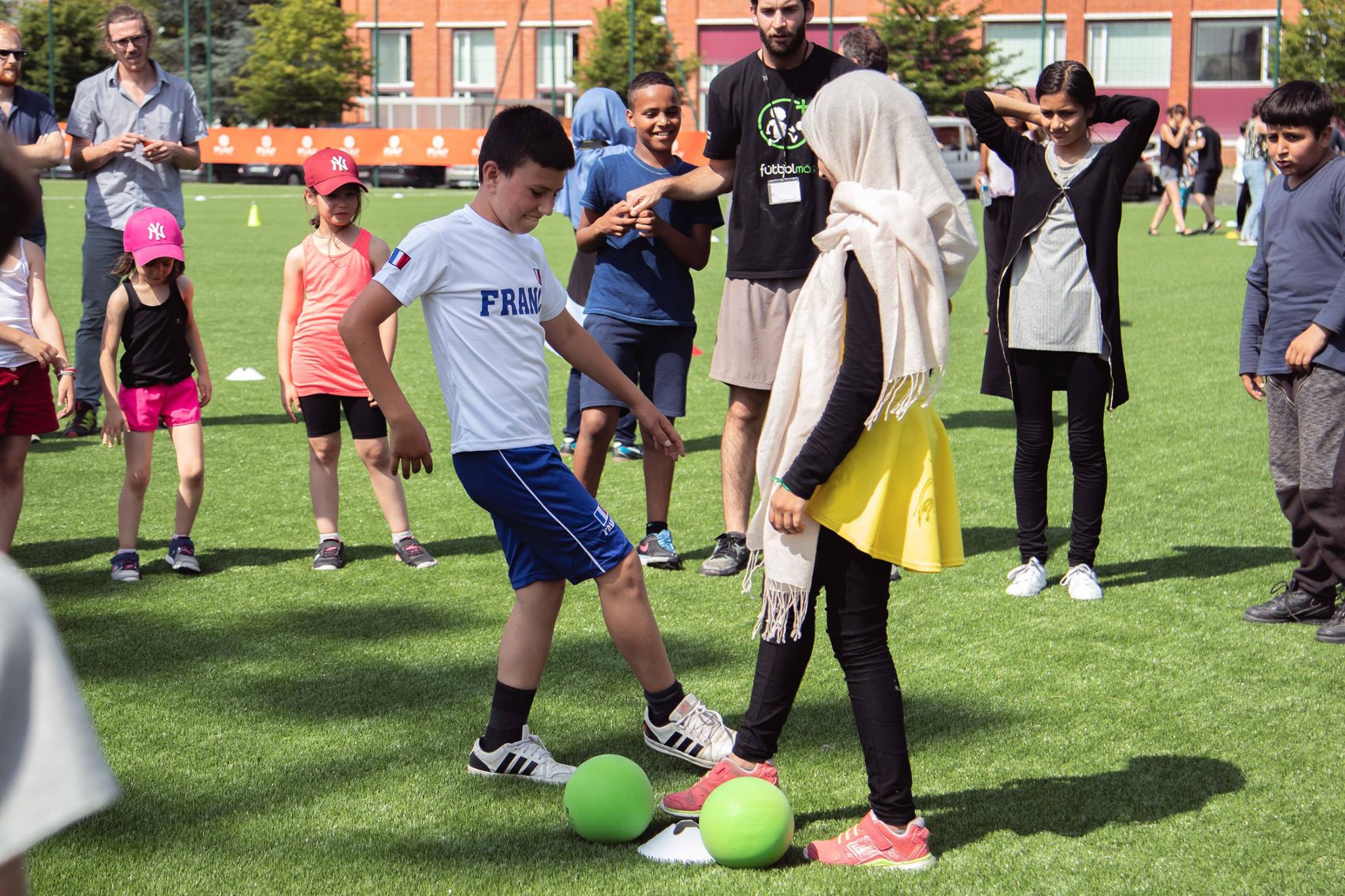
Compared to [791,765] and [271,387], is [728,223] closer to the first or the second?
[791,765]

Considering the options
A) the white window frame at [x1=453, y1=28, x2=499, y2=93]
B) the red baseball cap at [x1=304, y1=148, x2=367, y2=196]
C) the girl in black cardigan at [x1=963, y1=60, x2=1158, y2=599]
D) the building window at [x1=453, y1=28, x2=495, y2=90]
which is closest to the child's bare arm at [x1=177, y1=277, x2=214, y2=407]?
the red baseball cap at [x1=304, y1=148, x2=367, y2=196]

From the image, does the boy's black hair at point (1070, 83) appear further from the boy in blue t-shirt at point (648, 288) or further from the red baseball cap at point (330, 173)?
the red baseball cap at point (330, 173)

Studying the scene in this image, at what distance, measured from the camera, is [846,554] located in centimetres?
339

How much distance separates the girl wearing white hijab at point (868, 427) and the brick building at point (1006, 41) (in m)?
48.0

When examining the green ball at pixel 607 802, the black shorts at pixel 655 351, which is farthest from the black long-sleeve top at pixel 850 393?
the black shorts at pixel 655 351

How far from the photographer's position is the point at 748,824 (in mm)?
3355

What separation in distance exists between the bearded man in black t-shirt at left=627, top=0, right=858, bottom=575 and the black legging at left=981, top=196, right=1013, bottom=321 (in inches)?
33.4

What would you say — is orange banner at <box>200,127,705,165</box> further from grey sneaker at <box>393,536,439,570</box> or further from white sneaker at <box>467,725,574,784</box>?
white sneaker at <box>467,725,574,784</box>

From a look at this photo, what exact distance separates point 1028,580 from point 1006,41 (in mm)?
54745

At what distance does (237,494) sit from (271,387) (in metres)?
3.47

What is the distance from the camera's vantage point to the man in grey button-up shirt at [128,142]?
834cm

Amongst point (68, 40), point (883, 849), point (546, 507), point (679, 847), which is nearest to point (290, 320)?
point (546, 507)

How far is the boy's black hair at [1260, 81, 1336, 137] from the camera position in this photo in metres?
5.11

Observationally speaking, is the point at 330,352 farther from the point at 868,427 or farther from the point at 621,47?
the point at 621,47
